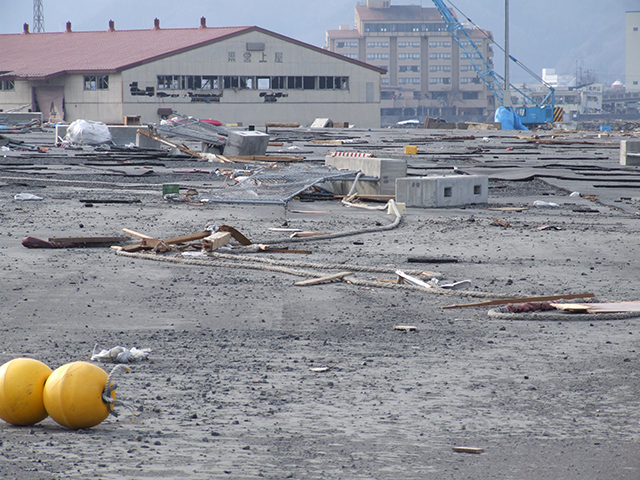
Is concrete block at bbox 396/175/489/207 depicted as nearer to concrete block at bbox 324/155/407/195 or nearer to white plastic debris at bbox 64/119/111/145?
concrete block at bbox 324/155/407/195

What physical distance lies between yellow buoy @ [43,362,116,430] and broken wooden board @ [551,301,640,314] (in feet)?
12.7

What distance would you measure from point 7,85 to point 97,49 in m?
7.18

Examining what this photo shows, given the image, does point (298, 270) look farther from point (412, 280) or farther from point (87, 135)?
point (87, 135)

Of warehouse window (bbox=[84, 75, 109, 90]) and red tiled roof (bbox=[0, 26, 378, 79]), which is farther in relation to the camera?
red tiled roof (bbox=[0, 26, 378, 79])

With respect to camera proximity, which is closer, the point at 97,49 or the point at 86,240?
the point at 86,240

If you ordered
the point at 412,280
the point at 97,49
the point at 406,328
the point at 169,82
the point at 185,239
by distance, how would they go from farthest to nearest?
the point at 97,49 → the point at 169,82 → the point at 185,239 → the point at 412,280 → the point at 406,328

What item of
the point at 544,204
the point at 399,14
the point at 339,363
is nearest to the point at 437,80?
the point at 399,14

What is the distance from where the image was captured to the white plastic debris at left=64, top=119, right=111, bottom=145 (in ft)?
96.4

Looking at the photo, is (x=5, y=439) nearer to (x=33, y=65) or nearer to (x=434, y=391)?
(x=434, y=391)

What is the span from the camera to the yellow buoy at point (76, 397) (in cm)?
384

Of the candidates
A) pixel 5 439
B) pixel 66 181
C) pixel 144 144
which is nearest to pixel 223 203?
pixel 66 181

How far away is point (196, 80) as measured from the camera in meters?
59.8

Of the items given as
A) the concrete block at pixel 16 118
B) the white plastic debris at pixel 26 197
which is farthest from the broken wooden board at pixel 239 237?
the concrete block at pixel 16 118

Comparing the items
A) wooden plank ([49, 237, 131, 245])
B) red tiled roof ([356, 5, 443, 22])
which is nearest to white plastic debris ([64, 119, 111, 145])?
wooden plank ([49, 237, 131, 245])
